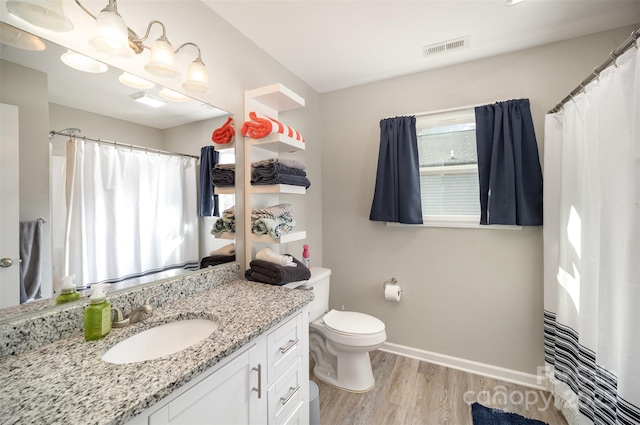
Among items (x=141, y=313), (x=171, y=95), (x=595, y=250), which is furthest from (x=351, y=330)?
(x=171, y=95)

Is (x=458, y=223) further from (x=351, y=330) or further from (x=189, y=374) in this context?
(x=189, y=374)

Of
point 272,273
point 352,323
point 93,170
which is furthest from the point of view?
point 352,323

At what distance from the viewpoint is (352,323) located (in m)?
1.93

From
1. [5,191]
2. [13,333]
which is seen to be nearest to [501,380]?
[13,333]

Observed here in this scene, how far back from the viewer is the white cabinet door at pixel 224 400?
722mm

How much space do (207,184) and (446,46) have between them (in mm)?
1856

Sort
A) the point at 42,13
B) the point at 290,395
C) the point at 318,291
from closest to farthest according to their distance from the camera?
the point at 42,13 < the point at 290,395 < the point at 318,291

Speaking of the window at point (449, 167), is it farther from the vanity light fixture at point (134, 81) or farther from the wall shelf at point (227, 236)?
the vanity light fixture at point (134, 81)

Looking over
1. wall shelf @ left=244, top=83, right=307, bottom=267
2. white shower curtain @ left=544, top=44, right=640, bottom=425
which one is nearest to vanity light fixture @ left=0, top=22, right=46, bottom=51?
wall shelf @ left=244, top=83, right=307, bottom=267

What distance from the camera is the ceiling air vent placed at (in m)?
1.79

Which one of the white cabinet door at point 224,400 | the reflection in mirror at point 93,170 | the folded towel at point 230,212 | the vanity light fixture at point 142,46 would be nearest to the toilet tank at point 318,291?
the folded towel at point 230,212

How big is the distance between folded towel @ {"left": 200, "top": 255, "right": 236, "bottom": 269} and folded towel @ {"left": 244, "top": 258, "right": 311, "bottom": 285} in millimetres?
128

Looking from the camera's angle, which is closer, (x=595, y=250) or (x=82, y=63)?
(x=82, y=63)

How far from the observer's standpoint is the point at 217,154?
60.2 inches
